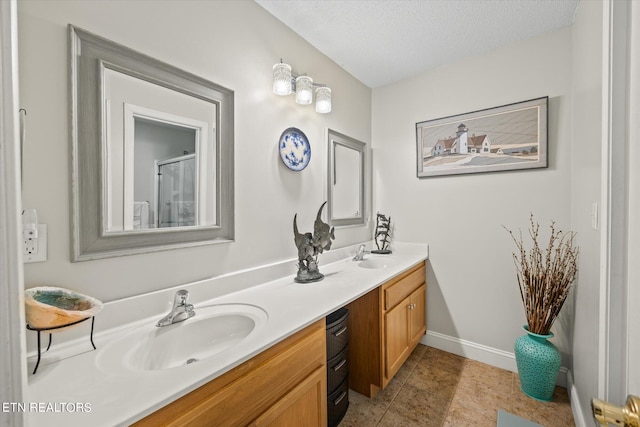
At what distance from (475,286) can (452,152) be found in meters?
1.12

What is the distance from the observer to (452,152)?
2232 millimetres

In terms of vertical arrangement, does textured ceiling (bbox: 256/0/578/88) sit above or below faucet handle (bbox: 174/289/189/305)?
above

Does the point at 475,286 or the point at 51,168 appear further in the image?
the point at 475,286

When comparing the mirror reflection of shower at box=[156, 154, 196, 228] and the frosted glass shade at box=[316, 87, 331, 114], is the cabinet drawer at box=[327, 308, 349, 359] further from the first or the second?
the frosted glass shade at box=[316, 87, 331, 114]

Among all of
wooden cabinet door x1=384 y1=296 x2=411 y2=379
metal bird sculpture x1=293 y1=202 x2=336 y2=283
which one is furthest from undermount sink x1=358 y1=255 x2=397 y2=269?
metal bird sculpture x1=293 y1=202 x2=336 y2=283

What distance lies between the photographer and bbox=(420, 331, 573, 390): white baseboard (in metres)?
1.99

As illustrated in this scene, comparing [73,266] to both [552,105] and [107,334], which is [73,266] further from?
[552,105]

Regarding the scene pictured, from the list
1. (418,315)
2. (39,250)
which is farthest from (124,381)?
(418,315)

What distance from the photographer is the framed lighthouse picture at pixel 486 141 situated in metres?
1.90

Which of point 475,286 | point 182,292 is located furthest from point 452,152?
point 182,292

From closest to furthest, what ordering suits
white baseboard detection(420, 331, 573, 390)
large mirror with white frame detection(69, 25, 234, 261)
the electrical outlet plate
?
the electrical outlet plate
large mirror with white frame detection(69, 25, 234, 261)
white baseboard detection(420, 331, 573, 390)

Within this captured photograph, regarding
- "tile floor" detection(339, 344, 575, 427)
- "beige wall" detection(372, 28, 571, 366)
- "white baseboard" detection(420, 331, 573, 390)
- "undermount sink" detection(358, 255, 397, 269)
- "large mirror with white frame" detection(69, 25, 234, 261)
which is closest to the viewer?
"large mirror with white frame" detection(69, 25, 234, 261)

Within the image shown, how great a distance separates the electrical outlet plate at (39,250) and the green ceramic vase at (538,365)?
8.19ft

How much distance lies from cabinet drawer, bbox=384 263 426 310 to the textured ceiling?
5.53ft
